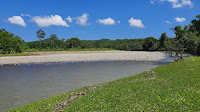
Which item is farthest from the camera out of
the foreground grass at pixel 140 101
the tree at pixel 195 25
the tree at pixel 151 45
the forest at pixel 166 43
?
the tree at pixel 151 45

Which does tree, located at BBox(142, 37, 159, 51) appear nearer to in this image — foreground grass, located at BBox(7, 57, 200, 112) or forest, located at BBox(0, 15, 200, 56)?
forest, located at BBox(0, 15, 200, 56)

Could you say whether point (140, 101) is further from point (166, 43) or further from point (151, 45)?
point (151, 45)

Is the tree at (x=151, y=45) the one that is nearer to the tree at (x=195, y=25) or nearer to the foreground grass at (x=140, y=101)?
the tree at (x=195, y=25)

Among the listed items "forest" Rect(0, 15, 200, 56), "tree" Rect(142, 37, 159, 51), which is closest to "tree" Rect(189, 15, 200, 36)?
"forest" Rect(0, 15, 200, 56)

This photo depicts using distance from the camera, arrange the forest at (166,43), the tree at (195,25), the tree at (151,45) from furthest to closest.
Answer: the tree at (151,45) < the tree at (195,25) < the forest at (166,43)

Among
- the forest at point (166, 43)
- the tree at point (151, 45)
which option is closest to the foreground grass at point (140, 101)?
the forest at point (166, 43)

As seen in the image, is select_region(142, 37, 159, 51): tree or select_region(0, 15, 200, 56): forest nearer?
select_region(0, 15, 200, 56): forest

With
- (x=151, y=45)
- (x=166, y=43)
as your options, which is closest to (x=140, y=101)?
(x=166, y=43)

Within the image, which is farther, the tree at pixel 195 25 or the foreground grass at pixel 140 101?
the tree at pixel 195 25

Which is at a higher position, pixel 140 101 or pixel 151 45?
pixel 151 45

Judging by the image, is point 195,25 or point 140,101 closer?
point 140,101

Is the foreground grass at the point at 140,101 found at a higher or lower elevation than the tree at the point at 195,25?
lower

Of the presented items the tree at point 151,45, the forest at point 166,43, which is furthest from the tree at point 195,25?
the tree at point 151,45

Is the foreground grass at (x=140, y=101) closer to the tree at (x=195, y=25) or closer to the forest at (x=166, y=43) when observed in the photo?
the forest at (x=166, y=43)
